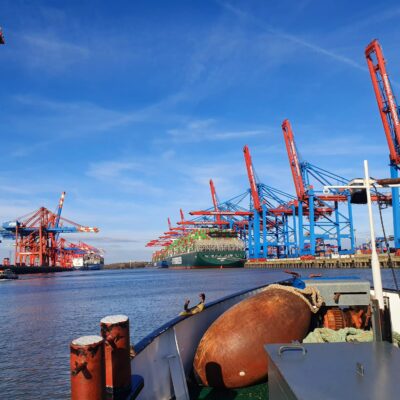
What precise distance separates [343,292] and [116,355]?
5809 mm

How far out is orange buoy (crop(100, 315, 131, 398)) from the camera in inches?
151

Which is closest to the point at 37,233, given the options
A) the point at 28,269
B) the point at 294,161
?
the point at 28,269

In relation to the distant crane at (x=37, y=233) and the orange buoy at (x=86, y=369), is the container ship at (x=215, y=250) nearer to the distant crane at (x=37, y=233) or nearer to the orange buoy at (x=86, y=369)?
the distant crane at (x=37, y=233)

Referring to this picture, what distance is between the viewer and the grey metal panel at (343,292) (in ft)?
27.0

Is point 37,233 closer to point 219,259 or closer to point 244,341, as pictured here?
point 219,259

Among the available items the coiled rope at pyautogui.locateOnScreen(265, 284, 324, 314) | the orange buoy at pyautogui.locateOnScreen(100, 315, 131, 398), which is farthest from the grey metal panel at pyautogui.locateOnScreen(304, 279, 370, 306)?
the orange buoy at pyautogui.locateOnScreen(100, 315, 131, 398)

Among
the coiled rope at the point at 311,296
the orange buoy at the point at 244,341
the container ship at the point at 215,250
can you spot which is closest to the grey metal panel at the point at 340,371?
the orange buoy at the point at 244,341

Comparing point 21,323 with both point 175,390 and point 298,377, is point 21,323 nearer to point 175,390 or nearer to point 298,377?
point 175,390

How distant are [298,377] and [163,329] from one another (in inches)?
135

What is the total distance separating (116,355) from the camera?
3.87 metres

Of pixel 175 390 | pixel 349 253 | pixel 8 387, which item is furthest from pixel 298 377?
pixel 349 253

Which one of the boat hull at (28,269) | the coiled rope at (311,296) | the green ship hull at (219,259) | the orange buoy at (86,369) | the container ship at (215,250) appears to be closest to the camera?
the orange buoy at (86,369)

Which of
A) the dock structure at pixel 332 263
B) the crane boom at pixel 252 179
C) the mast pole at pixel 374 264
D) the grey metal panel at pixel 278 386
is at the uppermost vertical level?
the crane boom at pixel 252 179

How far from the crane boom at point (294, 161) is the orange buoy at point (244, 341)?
79435 millimetres
